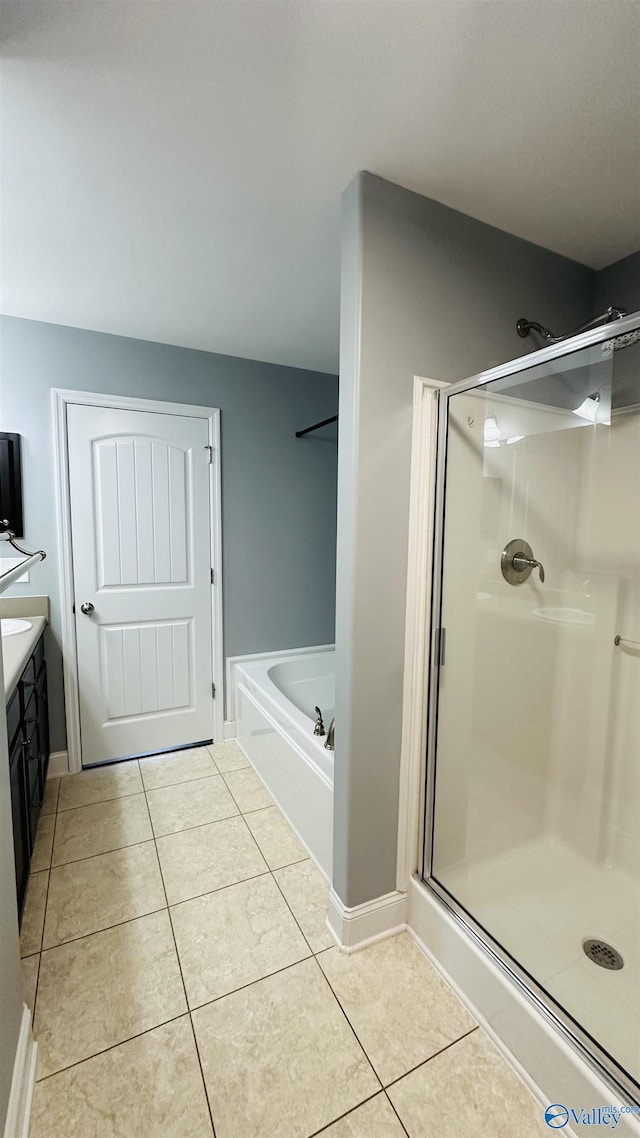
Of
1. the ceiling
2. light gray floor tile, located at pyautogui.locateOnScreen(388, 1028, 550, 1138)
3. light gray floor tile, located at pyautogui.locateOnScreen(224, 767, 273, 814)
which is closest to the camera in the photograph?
the ceiling

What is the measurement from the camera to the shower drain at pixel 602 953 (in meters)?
1.31

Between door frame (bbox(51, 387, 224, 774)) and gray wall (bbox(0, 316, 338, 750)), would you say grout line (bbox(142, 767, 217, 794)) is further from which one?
gray wall (bbox(0, 316, 338, 750))

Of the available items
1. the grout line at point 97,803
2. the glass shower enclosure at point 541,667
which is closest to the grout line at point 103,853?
the grout line at point 97,803

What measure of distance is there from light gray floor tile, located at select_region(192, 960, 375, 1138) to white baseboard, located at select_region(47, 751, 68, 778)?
64.1 inches

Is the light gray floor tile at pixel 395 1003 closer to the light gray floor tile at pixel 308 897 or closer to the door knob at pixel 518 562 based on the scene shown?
the light gray floor tile at pixel 308 897

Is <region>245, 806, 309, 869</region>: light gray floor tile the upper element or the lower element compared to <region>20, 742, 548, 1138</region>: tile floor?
lower

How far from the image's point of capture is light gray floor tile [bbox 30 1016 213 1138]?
0.99 metres

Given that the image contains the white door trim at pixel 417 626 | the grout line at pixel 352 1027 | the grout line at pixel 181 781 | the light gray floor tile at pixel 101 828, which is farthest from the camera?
the grout line at pixel 181 781

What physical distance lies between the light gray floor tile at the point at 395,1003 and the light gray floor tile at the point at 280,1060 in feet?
0.15

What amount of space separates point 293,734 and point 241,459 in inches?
66.5

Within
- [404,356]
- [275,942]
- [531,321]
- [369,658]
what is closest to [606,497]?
[531,321]

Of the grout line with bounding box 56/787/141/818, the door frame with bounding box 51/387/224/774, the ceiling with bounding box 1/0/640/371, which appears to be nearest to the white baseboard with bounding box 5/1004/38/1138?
the grout line with bounding box 56/787/141/818

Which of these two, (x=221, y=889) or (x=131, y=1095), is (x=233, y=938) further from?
(x=131, y=1095)

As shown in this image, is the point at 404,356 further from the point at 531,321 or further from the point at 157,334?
the point at 157,334
